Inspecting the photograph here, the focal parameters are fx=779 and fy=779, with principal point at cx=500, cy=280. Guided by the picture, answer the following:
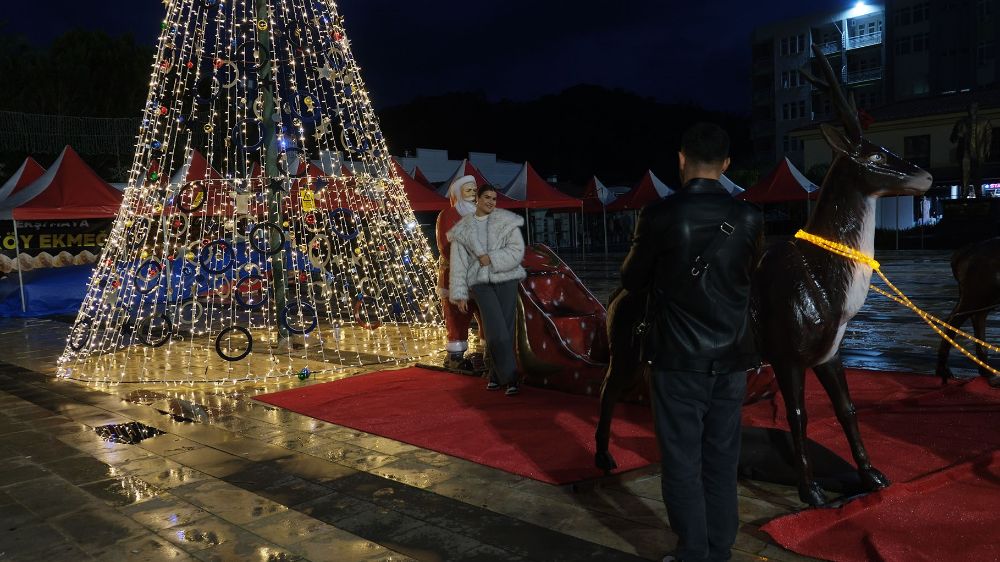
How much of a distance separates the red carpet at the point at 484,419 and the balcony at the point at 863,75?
50.1m

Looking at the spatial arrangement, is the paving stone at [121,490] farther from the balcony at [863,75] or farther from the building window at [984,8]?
the balcony at [863,75]

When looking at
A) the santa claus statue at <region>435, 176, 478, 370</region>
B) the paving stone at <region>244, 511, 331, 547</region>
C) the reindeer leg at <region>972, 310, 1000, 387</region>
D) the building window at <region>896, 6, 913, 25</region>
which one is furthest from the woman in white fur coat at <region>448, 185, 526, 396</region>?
the building window at <region>896, 6, 913, 25</region>

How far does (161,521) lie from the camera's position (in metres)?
3.91

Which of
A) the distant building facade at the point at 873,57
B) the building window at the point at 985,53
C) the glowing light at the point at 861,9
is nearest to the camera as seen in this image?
the building window at the point at 985,53

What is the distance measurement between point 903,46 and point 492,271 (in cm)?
4935

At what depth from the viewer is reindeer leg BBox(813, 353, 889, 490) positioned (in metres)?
3.78

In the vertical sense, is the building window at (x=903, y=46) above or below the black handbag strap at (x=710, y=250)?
above

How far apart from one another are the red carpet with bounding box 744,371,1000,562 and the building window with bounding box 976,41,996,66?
149 ft

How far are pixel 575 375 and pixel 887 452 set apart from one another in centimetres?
229

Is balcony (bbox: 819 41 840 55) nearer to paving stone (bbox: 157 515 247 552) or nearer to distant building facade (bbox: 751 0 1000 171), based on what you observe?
distant building facade (bbox: 751 0 1000 171)

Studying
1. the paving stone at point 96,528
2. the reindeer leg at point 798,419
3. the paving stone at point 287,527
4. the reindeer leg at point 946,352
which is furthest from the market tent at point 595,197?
the paving stone at point 96,528

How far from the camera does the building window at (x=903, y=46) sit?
46541mm

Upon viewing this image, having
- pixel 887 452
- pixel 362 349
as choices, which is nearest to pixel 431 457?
pixel 887 452

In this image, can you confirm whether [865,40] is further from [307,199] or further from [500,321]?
[500,321]
